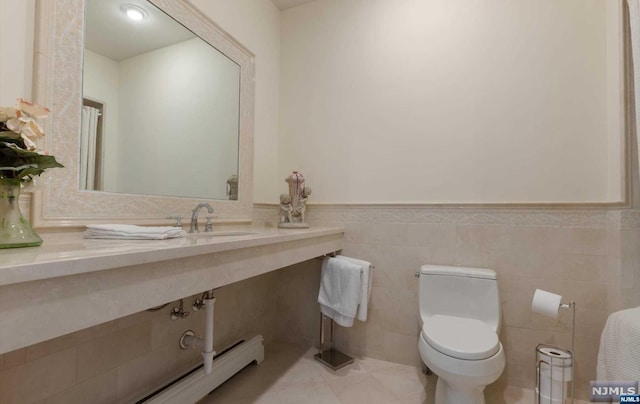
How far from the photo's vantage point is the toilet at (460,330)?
120cm

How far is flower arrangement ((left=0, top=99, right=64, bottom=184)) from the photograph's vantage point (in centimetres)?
75

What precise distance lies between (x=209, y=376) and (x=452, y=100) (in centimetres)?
211

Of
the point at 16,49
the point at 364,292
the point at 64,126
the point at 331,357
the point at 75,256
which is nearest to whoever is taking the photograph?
the point at 75,256

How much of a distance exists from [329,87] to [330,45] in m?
→ 0.32

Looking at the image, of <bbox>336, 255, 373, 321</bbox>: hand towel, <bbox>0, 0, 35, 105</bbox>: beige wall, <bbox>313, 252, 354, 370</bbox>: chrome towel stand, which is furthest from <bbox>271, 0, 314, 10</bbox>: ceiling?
<bbox>336, 255, 373, 321</bbox>: hand towel

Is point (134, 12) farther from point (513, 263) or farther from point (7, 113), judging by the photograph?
point (513, 263)

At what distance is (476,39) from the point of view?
1817 millimetres

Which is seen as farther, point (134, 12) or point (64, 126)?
point (134, 12)

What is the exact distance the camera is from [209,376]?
4.87 feet

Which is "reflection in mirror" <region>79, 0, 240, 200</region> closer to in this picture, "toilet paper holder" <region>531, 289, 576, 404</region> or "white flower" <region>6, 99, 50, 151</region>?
"white flower" <region>6, 99, 50, 151</region>

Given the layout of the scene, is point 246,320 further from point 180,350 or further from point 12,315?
point 12,315

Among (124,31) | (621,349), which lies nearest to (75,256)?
(124,31)

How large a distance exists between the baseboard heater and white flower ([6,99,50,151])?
1084 millimetres

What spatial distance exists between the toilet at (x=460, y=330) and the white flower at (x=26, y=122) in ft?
5.22
